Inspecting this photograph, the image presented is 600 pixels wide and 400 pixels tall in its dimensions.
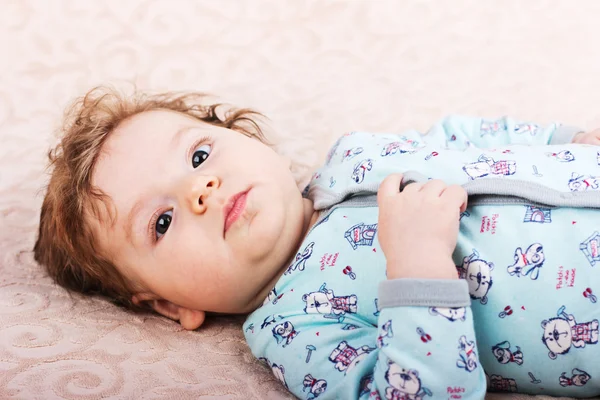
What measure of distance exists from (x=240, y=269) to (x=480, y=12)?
36.2 inches

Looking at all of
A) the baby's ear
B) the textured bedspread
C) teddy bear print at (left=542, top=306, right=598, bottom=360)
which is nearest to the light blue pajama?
teddy bear print at (left=542, top=306, right=598, bottom=360)

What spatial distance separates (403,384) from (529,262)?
0.26 metres

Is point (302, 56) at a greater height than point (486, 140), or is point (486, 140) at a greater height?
point (302, 56)

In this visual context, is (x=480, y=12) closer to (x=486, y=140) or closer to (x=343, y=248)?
(x=486, y=140)

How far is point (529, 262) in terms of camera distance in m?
0.92

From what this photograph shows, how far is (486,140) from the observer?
1.32 m

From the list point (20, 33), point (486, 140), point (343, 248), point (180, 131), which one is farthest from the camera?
point (20, 33)

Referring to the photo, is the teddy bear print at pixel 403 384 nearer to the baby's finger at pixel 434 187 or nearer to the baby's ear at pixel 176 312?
the baby's finger at pixel 434 187

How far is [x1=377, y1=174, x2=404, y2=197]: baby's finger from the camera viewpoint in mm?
976

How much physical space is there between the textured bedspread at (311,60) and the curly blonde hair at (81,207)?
144mm

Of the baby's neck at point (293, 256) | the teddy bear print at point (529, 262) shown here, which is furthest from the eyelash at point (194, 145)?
the teddy bear print at point (529, 262)

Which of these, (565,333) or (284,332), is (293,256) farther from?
(565,333)

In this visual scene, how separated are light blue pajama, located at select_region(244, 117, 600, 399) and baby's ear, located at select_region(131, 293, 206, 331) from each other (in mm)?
111

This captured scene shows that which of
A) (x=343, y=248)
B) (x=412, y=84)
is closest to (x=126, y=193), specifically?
(x=343, y=248)
